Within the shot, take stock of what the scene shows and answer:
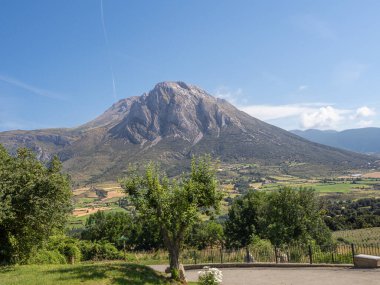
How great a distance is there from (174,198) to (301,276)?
8.83 metres

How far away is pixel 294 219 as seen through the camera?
44.2 metres

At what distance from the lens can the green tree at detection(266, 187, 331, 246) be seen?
1687 inches

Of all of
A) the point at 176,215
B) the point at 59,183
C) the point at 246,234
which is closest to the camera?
the point at 176,215

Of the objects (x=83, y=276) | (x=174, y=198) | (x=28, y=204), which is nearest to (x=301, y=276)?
(x=174, y=198)

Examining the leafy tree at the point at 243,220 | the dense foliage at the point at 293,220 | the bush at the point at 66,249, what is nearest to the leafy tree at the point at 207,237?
the leafy tree at the point at 243,220

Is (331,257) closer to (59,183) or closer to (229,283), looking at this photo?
(229,283)

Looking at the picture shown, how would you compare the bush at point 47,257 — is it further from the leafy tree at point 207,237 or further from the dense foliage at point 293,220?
the leafy tree at point 207,237

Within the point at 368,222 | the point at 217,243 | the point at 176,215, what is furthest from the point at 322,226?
the point at 368,222

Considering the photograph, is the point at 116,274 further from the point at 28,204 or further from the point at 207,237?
the point at 207,237

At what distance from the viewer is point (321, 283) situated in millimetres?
20234

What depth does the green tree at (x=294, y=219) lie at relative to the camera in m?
42.8

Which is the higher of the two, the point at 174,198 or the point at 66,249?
the point at 174,198

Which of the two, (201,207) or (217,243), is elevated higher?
(201,207)

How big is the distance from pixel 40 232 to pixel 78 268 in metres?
5.00
